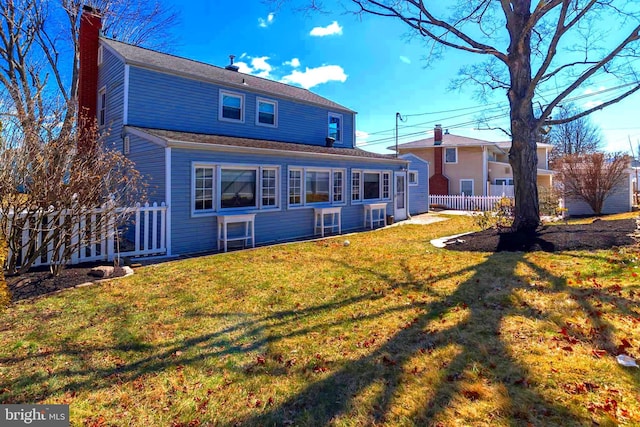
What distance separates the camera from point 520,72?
8953mm

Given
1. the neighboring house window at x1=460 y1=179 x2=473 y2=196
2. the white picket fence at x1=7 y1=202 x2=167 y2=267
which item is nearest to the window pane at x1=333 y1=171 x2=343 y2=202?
the white picket fence at x1=7 y1=202 x2=167 y2=267

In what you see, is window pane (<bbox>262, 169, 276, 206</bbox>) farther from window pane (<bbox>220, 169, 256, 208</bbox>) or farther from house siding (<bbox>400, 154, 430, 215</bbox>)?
house siding (<bbox>400, 154, 430, 215</bbox>)

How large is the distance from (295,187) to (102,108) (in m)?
7.66

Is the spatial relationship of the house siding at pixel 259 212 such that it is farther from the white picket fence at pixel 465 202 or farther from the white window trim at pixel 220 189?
the white picket fence at pixel 465 202

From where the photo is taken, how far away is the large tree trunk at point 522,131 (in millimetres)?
8797

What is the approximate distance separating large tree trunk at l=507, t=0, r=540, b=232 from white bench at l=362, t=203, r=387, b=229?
5.73 meters

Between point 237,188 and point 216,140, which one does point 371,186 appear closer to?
point 237,188

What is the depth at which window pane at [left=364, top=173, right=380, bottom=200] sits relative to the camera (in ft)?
46.7

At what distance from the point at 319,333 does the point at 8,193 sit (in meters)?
5.40

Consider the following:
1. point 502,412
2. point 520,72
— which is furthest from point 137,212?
point 520,72

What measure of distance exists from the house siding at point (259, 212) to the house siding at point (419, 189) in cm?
741

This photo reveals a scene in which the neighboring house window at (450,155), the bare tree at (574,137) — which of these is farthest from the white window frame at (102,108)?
the bare tree at (574,137)

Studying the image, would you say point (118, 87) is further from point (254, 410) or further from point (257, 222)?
point (254, 410)

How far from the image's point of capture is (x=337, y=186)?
12969 millimetres
